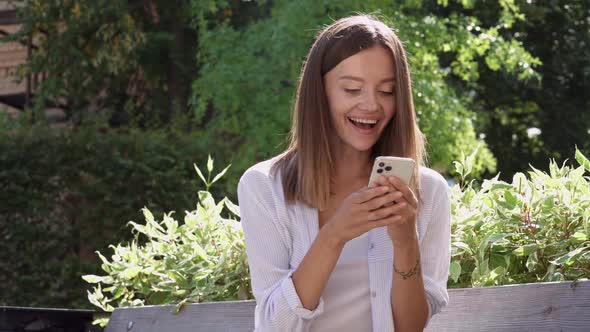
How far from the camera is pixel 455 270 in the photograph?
316 cm

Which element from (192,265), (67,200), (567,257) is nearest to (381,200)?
(567,257)

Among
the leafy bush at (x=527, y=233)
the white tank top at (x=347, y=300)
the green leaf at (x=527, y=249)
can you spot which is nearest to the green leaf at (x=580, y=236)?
the leafy bush at (x=527, y=233)

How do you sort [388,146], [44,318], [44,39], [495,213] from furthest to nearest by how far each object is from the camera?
[44,39], [44,318], [495,213], [388,146]

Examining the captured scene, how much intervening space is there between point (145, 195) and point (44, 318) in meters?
6.34

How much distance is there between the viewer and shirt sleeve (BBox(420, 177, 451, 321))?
2.64 metres

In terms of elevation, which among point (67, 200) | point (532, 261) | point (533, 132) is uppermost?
point (532, 261)

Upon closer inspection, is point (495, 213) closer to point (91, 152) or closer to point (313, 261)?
point (313, 261)

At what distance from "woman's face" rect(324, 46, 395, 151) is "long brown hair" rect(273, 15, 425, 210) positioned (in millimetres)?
21

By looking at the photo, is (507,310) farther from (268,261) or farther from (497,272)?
(268,261)

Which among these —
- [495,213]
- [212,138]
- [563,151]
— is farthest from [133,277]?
[563,151]

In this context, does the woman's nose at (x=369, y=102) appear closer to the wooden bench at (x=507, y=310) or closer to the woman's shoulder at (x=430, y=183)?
the woman's shoulder at (x=430, y=183)

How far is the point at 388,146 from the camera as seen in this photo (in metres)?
2.75

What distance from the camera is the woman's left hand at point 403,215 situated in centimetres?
233

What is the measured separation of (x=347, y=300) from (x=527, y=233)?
77 cm
